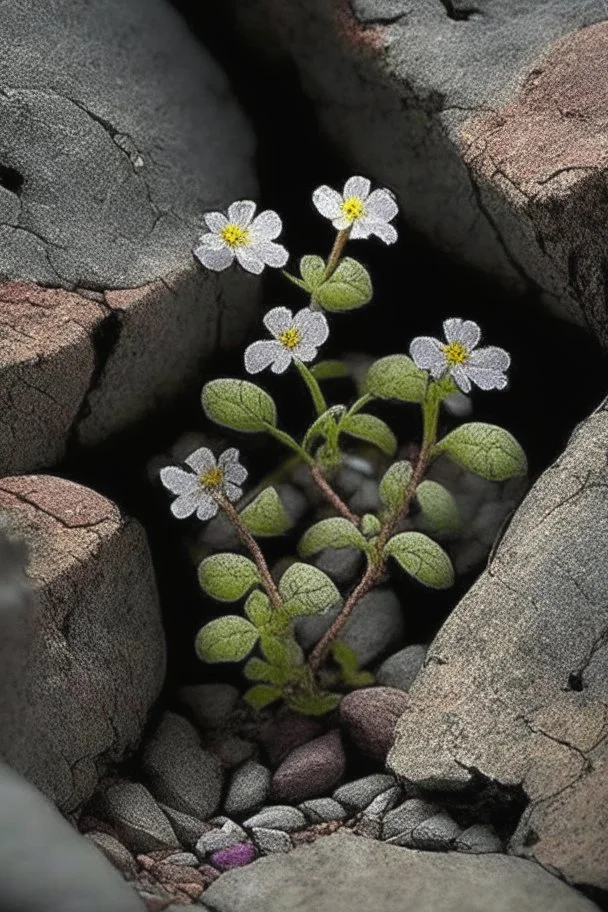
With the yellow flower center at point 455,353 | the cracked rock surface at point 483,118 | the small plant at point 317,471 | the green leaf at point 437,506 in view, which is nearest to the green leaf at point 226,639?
the small plant at point 317,471

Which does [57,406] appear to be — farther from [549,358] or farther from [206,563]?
[549,358]

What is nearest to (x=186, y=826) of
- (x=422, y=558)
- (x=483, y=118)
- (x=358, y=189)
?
(x=422, y=558)

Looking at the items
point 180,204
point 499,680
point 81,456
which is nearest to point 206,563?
point 81,456

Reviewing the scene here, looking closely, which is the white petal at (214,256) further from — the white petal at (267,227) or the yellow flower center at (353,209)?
the yellow flower center at (353,209)

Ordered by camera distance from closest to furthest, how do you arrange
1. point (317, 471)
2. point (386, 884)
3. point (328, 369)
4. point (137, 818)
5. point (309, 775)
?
point (386, 884)
point (137, 818)
point (309, 775)
point (317, 471)
point (328, 369)

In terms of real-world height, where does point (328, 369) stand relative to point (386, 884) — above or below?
above

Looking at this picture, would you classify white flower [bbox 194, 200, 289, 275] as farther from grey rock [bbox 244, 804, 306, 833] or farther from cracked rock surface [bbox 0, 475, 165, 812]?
grey rock [bbox 244, 804, 306, 833]

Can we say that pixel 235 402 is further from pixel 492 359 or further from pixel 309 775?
pixel 309 775
